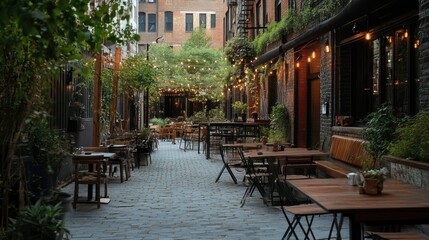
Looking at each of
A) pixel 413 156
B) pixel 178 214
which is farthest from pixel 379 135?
pixel 178 214

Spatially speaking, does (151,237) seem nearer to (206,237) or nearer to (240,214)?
(206,237)

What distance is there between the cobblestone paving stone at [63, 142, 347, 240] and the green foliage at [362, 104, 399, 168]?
48.0 inches

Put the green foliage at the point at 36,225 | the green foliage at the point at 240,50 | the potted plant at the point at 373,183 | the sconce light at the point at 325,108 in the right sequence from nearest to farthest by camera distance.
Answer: the green foliage at the point at 36,225 → the potted plant at the point at 373,183 → the sconce light at the point at 325,108 → the green foliage at the point at 240,50

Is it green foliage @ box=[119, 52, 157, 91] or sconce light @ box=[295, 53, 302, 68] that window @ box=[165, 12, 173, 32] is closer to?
green foliage @ box=[119, 52, 157, 91]

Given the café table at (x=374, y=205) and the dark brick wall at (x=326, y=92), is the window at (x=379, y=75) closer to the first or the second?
the dark brick wall at (x=326, y=92)

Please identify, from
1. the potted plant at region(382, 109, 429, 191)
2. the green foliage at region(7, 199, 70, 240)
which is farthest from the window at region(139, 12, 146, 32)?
the green foliage at region(7, 199, 70, 240)

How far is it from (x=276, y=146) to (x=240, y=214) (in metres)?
2.73

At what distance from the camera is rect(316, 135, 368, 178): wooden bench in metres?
9.31

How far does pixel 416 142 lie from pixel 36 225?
14.6 ft

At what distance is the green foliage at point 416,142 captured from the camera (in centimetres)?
619

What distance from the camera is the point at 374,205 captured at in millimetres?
4324

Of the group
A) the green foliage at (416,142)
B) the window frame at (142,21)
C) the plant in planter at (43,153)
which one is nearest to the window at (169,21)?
the window frame at (142,21)

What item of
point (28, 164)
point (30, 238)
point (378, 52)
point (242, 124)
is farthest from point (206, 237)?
point (242, 124)

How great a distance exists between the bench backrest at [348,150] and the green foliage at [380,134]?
0.45 m
